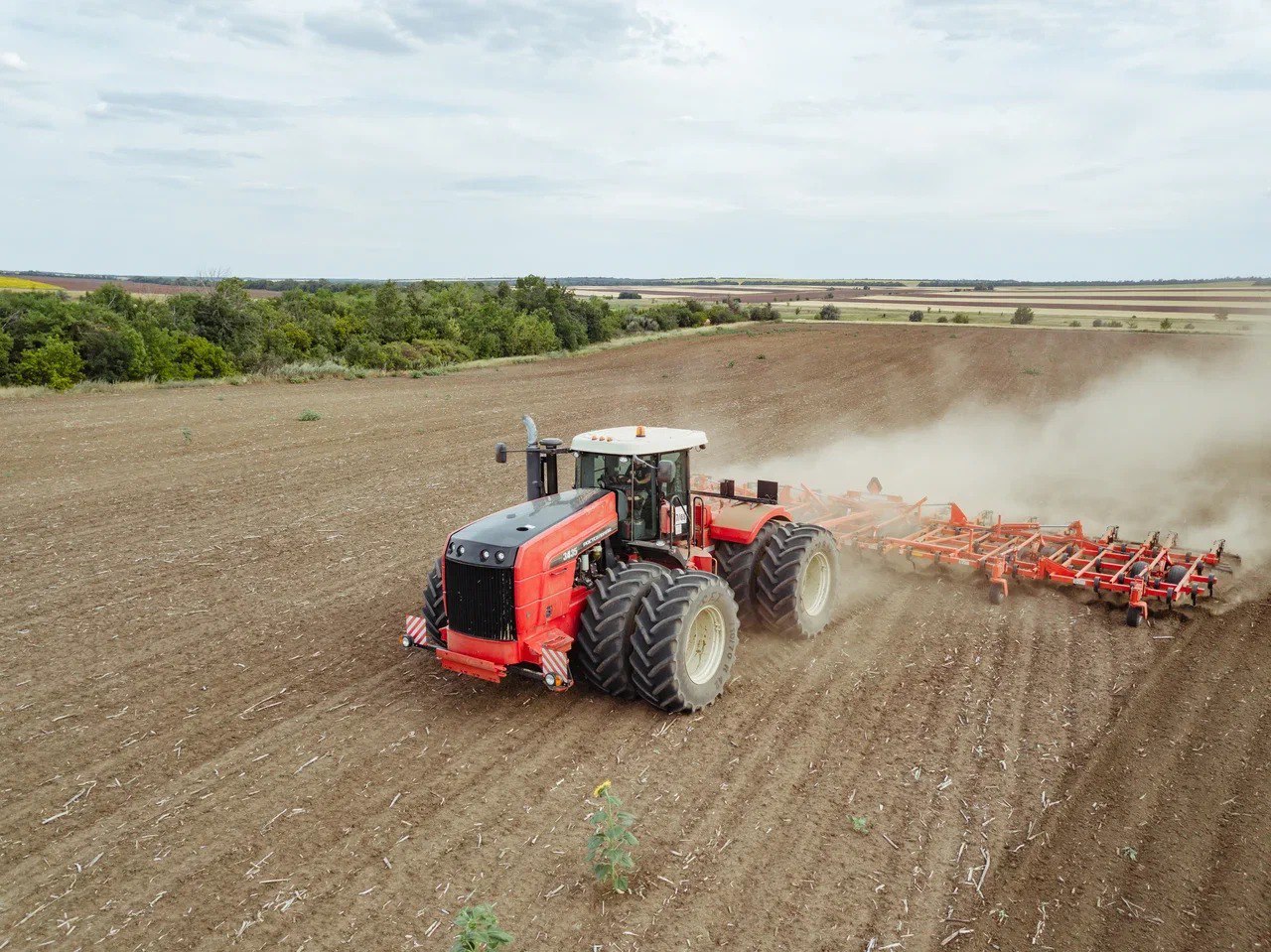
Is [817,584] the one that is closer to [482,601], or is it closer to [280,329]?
[482,601]

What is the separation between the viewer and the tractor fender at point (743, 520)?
8.94m

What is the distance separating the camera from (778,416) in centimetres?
2472

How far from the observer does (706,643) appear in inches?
308

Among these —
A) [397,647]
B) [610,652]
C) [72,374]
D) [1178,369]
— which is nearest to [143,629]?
[397,647]

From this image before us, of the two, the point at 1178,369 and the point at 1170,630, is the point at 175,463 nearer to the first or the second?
the point at 1170,630

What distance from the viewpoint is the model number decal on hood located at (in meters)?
7.20

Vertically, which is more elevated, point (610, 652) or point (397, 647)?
point (610, 652)

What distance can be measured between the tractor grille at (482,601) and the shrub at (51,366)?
98.9 feet

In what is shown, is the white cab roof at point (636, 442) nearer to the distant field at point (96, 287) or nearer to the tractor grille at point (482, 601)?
the tractor grille at point (482, 601)

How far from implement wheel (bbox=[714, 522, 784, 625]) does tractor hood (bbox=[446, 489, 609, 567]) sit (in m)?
1.72

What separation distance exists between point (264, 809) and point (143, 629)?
4287 millimetres

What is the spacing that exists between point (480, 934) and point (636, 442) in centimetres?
450

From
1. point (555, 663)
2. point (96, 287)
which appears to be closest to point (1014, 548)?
point (555, 663)

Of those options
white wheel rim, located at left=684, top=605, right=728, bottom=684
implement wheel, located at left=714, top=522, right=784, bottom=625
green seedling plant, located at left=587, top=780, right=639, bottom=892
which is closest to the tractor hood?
white wheel rim, located at left=684, top=605, right=728, bottom=684
